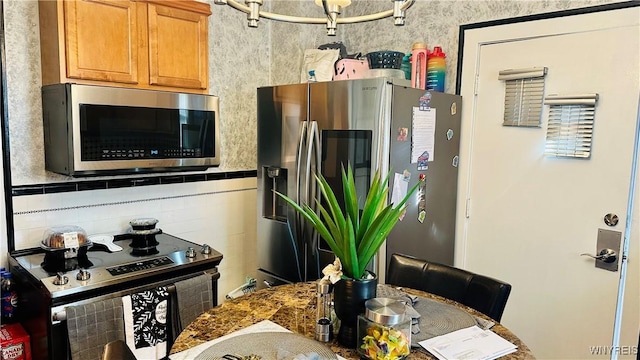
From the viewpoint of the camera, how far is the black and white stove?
197cm

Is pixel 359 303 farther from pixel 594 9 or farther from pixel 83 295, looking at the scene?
pixel 594 9

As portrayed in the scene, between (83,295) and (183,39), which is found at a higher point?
(183,39)

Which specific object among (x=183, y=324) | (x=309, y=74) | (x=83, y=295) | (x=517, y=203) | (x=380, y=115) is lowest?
Answer: (x=183, y=324)

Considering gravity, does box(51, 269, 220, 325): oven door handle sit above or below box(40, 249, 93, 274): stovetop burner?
below

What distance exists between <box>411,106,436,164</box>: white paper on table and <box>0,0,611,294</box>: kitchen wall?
0.47 meters

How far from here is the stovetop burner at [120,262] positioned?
206 cm

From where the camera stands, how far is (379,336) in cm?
131

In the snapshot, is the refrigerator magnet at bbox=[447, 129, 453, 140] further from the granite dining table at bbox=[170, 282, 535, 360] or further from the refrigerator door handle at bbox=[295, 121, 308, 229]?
the granite dining table at bbox=[170, 282, 535, 360]

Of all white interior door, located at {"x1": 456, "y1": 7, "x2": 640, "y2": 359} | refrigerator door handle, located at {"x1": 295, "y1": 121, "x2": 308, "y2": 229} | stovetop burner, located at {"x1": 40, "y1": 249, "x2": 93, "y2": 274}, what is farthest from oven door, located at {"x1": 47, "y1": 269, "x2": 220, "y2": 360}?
white interior door, located at {"x1": 456, "y1": 7, "x2": 640, "y2": 359}

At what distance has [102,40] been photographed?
221 centimetres

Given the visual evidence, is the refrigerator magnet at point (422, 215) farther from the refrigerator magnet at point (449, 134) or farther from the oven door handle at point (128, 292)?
the oven door handle at point (128, 292)

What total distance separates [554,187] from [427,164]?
0.72 meters

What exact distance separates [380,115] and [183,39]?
1.19m

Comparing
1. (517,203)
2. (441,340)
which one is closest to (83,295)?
(441,340)
